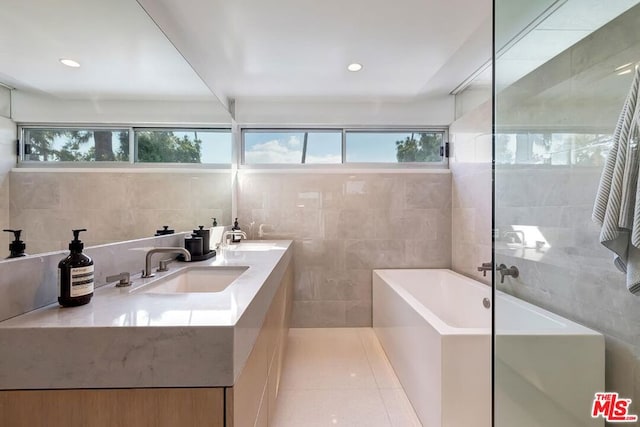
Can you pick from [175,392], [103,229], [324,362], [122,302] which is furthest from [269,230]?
[175,392]

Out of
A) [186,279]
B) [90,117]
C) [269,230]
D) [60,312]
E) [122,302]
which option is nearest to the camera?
[60,312]

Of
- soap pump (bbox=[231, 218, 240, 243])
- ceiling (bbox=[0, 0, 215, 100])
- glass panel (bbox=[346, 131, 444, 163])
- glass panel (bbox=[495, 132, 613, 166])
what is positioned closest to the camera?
ceiling (bbox=[0, 0, 215, 100])

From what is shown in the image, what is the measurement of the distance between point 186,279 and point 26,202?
75cm

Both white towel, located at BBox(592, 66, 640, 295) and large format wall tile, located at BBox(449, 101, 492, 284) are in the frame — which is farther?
large format wall tile, located at BBox(449, 101, 492, 284)

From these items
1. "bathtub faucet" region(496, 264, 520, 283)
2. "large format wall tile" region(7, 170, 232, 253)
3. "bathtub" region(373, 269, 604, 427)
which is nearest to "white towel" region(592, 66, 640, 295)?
"bathtub" region(373, 269, 604, 427)

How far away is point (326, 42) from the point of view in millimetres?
1975

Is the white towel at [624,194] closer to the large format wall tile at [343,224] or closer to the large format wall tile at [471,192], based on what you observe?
the large format wall tile at [471,192]

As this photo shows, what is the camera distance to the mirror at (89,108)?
83cm

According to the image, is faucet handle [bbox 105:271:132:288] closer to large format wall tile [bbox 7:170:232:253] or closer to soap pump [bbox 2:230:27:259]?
large format wall tile [bbox 7:170:232:253]

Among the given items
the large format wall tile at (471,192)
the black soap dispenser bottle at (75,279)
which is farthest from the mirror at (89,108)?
the large format wall tile at (471,192)

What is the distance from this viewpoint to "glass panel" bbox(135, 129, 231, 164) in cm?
141

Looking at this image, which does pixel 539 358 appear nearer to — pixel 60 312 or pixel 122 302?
pixel 122 302

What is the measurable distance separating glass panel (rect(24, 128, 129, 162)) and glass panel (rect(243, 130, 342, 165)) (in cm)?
189

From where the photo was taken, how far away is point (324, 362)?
231 cm
